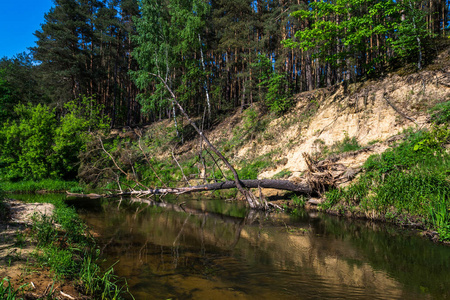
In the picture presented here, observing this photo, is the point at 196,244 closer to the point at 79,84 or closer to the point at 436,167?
the point at 436,167

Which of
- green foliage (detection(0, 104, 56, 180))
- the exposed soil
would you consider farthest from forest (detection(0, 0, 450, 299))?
green foliage (detection(0, 104, 56, 180))

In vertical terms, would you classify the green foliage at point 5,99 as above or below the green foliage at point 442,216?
above

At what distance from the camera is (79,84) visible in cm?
3056

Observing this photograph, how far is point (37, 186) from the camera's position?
20516 millimetres

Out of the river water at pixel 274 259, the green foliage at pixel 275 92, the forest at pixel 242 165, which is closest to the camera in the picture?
the river water at pixel 274 259

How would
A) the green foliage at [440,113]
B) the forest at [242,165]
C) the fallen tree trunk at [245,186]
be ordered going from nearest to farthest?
the forest at [242,165]
the green foliage at [440,113]
the fallen tree trunk at [245,186]

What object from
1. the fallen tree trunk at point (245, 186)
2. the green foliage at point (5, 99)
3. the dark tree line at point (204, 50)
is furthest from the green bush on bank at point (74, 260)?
the green foliage at point (5, 99)

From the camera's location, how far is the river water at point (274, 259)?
4.41 metres

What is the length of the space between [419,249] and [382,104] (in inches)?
419

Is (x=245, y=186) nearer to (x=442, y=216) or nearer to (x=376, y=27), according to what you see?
(x=442, y=216)

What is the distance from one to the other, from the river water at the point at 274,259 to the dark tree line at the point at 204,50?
12.0 meters

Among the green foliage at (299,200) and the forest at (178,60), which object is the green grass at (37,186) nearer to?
the forest at (178,60)

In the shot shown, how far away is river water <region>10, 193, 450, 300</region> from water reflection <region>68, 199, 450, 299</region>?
17 millimetres

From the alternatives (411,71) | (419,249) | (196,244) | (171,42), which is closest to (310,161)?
(419,249)
